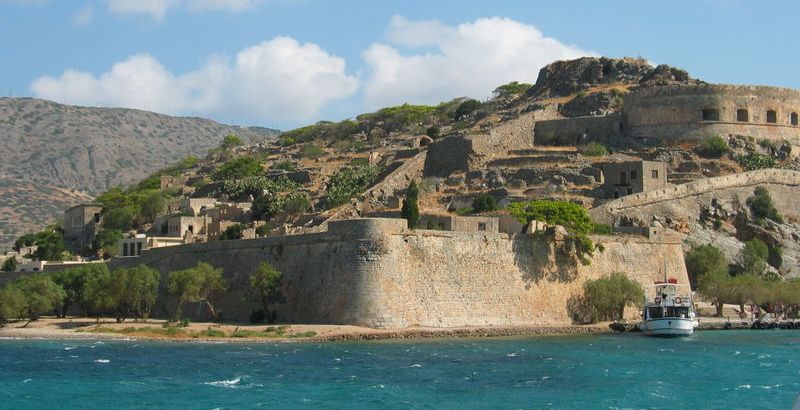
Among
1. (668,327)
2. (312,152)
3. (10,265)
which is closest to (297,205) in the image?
(10,265)

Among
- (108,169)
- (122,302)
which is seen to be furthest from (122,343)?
(108,169)

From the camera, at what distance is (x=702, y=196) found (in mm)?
65125

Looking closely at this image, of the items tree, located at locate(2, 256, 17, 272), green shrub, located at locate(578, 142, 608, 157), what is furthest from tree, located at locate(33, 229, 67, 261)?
green shrub, located at locate(578, 142, 608, 157)

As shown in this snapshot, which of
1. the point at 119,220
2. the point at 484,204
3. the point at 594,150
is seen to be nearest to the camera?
the point at 484,204

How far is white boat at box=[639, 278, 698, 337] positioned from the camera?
51.8 meters

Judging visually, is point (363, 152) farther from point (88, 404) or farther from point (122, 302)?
point (88, 404)

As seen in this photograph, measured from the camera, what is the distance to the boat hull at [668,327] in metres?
51.7

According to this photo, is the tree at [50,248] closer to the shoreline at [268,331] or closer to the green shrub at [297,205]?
the green shrub at [297,205]

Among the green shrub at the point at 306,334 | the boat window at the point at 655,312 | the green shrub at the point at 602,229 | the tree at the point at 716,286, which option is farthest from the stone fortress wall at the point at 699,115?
the green shrub at the point at 306,334

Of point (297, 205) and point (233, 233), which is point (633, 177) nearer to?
point (297, 205)

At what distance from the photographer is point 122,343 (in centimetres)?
4850

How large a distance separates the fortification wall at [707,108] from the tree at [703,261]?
42.3 feet

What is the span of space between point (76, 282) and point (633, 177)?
28.4 m

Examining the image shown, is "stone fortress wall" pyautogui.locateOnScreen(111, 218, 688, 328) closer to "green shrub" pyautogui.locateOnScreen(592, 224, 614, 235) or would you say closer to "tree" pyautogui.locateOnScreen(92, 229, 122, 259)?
"green shrub" pyautogui.locateOnScreen(592, 224, 614, 235)
